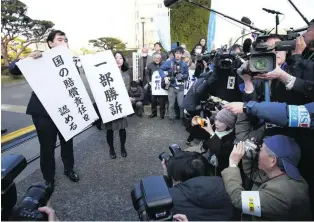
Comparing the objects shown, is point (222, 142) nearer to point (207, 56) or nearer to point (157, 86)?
point (207, 56)

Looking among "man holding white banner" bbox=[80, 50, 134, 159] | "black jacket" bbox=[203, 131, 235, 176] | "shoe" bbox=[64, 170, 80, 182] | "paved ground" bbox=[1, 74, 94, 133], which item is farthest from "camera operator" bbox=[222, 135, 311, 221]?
"paved ground" bbox=[1, 74, 94, 133]

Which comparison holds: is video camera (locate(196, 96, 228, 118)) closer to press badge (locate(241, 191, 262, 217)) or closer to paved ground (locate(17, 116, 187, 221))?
paved ground (locate(17, 116, 187, 221))

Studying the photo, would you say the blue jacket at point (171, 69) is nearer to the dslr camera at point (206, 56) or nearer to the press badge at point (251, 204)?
the dslr camera at point (206, 56)

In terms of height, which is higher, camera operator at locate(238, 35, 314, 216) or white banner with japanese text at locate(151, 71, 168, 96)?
camera operator at locate(238, 35, 314, 216)

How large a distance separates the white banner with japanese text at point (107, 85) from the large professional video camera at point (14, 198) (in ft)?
6.87

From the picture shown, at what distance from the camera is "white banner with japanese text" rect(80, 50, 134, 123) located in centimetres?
326

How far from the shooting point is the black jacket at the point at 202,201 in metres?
1.38

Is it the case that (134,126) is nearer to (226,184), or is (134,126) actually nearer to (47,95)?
(47,95)

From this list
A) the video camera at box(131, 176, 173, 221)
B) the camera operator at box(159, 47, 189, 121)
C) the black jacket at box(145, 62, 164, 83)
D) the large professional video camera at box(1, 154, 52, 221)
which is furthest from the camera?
the black jacket at box(145, 62, 164, 83)

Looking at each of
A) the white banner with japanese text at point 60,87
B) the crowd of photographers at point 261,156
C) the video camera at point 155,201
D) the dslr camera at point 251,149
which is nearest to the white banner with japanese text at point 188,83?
the white banner with japanese text at point 60,87

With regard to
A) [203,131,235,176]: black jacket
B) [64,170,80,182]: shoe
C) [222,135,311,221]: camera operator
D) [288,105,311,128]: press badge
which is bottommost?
[64,170,80,182]: shoe

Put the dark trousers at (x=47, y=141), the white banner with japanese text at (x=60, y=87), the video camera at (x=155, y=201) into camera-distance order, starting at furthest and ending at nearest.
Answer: the dark trousers at (x=47, y=141) < the white banner with japanese text at (x=60, y=87) < the video camera at (x=155, y=201)

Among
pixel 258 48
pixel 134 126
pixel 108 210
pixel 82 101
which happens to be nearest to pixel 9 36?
pixel 134 126

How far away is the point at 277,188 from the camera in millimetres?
1384
